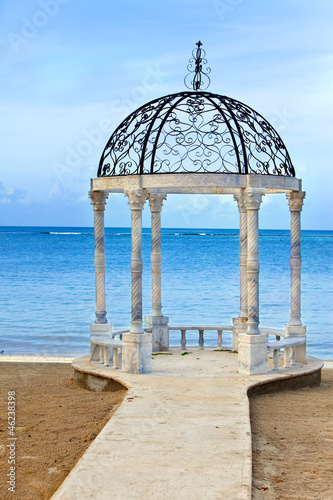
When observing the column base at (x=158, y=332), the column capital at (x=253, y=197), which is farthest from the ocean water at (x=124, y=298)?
the column capital at (x=253, y=197)

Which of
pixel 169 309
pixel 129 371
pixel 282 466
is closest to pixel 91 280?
pixel 169 309

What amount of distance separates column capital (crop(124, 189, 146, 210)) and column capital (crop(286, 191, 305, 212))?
2.97 metres

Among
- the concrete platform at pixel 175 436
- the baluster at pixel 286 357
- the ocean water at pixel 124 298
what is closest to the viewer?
the concrete platform at pixel 175 436

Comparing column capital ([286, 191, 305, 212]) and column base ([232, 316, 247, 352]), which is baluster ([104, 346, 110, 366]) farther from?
column capital ([286, 191, 305, 212])

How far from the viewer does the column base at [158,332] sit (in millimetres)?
15188

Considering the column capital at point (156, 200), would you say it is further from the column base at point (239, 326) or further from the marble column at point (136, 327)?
the column base at point (239, 326)

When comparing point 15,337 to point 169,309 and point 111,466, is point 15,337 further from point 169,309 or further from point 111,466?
point 111,466

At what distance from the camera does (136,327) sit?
12.5 m

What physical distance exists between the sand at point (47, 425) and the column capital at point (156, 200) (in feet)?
12.3

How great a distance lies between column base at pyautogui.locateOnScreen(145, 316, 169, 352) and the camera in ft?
49.8

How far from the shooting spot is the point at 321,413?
11242 mm

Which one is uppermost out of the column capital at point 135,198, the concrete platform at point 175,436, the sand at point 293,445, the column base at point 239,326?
the column capital at point 135,198

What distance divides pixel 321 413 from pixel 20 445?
4.52 meters

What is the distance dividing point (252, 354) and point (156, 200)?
4.21 metres
